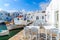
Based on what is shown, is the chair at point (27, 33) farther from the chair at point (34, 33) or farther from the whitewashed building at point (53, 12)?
the whitewashed building at point (53, 12)

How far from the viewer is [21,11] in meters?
3.77

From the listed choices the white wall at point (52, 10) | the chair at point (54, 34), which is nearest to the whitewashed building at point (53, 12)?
the white wall at point (52, 10)

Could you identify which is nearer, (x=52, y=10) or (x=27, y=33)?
(x=27, y=33)

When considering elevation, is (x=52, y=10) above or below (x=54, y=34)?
above

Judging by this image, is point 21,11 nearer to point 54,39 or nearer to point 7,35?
point 7,35

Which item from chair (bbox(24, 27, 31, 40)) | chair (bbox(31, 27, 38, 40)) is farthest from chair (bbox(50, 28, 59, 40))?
chair (bbox(24, 27, 31, 40))

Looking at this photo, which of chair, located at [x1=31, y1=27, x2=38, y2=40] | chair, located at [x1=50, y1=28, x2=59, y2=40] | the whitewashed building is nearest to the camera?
chair, located at [x1=50, y1=28, x2=59, y2=40]

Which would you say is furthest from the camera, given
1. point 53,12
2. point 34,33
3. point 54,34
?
point 53,12

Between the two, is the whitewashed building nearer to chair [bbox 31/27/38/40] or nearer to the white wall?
the white wall

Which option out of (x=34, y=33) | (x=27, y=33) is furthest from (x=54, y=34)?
(x=27, y=33)

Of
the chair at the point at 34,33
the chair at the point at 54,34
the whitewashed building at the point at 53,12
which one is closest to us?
the chair at the point at 54,34

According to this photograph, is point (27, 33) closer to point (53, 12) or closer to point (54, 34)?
point (54, 34)

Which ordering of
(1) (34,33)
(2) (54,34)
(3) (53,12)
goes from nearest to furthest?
1. (2) (54,34)
2. (1) (34,33)
3. (3) (53,12)

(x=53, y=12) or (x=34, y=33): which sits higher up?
(x=53, y=12)
